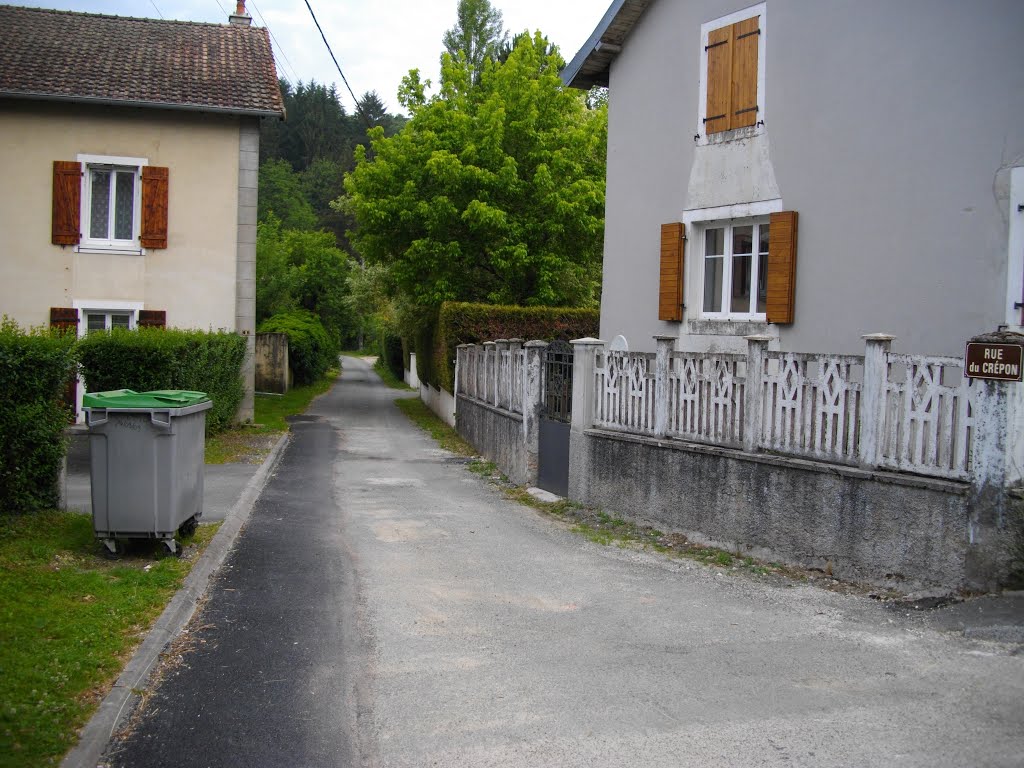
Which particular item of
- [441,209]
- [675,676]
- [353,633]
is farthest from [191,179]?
[675,676]

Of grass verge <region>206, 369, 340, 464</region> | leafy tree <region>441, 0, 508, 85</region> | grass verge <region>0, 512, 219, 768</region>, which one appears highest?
leafy tree <region>441, 0, 508, 85</region>

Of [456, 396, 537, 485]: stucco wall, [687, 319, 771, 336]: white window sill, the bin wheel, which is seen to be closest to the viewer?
the bin wheel

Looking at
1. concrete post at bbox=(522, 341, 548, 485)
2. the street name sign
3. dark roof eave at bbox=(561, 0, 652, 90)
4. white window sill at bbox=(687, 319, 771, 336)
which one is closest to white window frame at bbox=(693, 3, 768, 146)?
dark roof eave at bbox=(561, 0, 652, 90)

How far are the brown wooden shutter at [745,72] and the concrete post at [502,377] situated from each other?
5.49m

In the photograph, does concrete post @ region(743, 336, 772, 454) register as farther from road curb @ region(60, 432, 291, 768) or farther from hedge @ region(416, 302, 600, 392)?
hedge @ region(416, 302, 600, 392)

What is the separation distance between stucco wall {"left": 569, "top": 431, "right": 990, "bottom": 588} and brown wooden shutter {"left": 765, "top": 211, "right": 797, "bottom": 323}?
2.86 meters

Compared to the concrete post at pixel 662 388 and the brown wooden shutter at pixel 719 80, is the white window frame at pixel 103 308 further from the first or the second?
the concrete post at pixel 662 388

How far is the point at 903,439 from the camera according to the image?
722 cm

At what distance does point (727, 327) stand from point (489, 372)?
596cm

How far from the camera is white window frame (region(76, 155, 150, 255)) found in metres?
19.5

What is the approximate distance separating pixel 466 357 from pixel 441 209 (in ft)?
18.0

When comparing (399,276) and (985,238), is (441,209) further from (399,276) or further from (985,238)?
(985,238)

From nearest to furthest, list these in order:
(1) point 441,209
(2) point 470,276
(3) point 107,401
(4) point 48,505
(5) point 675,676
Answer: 1. (5) point 675,676
2. (3) point 107,401
3. (4) point 48,505
4. (1) point 441,209
5. (2) point 470,276

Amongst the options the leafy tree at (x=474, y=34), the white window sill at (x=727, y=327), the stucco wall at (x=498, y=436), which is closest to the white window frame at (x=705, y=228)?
the white window sill at (x=727, y=327)
